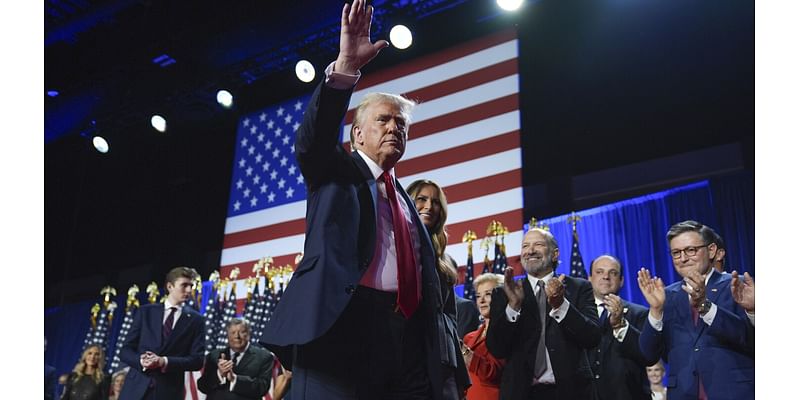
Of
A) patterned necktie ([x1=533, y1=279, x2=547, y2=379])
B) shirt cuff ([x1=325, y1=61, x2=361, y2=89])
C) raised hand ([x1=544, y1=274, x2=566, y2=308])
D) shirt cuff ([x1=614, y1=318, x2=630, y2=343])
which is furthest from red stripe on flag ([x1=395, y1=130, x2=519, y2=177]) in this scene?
shirt cuff ([x1=325, y1=61, x2=361, y2=89])

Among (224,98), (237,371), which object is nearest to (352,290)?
(237,371)

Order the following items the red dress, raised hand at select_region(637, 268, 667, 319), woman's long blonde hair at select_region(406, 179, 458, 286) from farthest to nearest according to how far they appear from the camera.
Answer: the red dress → raised hand at select_region(637, 268, 667, 319) → woman's long blonde hair at select_region(406, 179, 458, 286)

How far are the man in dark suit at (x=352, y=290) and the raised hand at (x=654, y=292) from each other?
1.66 metres

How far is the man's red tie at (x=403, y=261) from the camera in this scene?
179 cm

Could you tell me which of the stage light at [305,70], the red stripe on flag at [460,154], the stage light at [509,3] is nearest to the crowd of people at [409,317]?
the red stripe on flag at [460,154]

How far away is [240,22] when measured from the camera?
305 inches

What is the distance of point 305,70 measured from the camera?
7.99m

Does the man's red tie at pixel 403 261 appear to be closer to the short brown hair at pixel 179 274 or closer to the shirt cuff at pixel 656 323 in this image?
the shirt cuff at pixel 656 323

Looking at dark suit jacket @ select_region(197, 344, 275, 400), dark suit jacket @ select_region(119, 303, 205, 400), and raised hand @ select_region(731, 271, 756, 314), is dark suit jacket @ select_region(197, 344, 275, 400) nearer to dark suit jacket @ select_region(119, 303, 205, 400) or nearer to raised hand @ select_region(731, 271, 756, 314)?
dark suit jacket @ select_region(119, 303, 205, 400)

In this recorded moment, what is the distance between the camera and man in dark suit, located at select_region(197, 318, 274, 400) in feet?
18.0

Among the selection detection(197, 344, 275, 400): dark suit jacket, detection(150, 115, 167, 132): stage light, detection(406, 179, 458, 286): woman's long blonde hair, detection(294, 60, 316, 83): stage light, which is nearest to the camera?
detection(406, 179, 458, 286): woman's long blonde hair

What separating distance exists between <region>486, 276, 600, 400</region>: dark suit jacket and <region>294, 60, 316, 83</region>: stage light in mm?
5199

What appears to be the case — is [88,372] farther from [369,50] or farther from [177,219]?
[369,50]

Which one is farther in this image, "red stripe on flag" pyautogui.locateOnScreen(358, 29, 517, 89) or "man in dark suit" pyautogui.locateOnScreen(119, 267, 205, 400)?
"red stripe on flag" pyautogui.locateOnScreen(358, 29, 517, 89)
